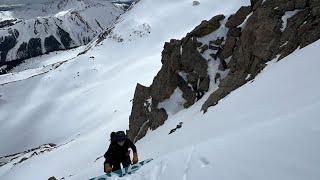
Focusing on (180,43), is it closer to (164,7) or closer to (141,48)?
(141,48)

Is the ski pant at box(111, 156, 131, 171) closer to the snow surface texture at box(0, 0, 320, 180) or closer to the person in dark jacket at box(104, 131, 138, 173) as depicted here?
the person in dark jacket at box(104, 131, 138, 173)

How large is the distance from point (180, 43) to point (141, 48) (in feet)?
315

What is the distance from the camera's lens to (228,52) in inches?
1179

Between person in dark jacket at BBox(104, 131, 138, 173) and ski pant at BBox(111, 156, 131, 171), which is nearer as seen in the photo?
person in dark jacket at BBox(104, 131, 138, 173)

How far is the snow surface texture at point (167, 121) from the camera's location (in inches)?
315

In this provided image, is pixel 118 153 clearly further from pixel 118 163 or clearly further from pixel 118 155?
pixel 118 163

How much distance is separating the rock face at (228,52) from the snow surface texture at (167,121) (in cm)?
217

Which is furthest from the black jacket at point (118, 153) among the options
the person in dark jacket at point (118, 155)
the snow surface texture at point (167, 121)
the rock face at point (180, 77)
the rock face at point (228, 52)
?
the rock face at point (180, 77)

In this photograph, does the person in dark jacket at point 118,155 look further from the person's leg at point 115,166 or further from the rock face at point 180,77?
the rock face at point 180,77

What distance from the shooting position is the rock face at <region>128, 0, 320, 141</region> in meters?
23.4

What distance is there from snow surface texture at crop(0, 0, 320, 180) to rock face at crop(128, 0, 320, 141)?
2170 mm

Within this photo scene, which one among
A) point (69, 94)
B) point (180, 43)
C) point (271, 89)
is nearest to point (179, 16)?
point (69, 94)

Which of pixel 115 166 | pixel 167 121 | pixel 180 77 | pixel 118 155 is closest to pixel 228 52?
pixel 180 77

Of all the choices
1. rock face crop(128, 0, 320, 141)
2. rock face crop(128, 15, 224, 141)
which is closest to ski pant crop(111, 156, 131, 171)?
rock face crop(128, 0, 320, 141)
